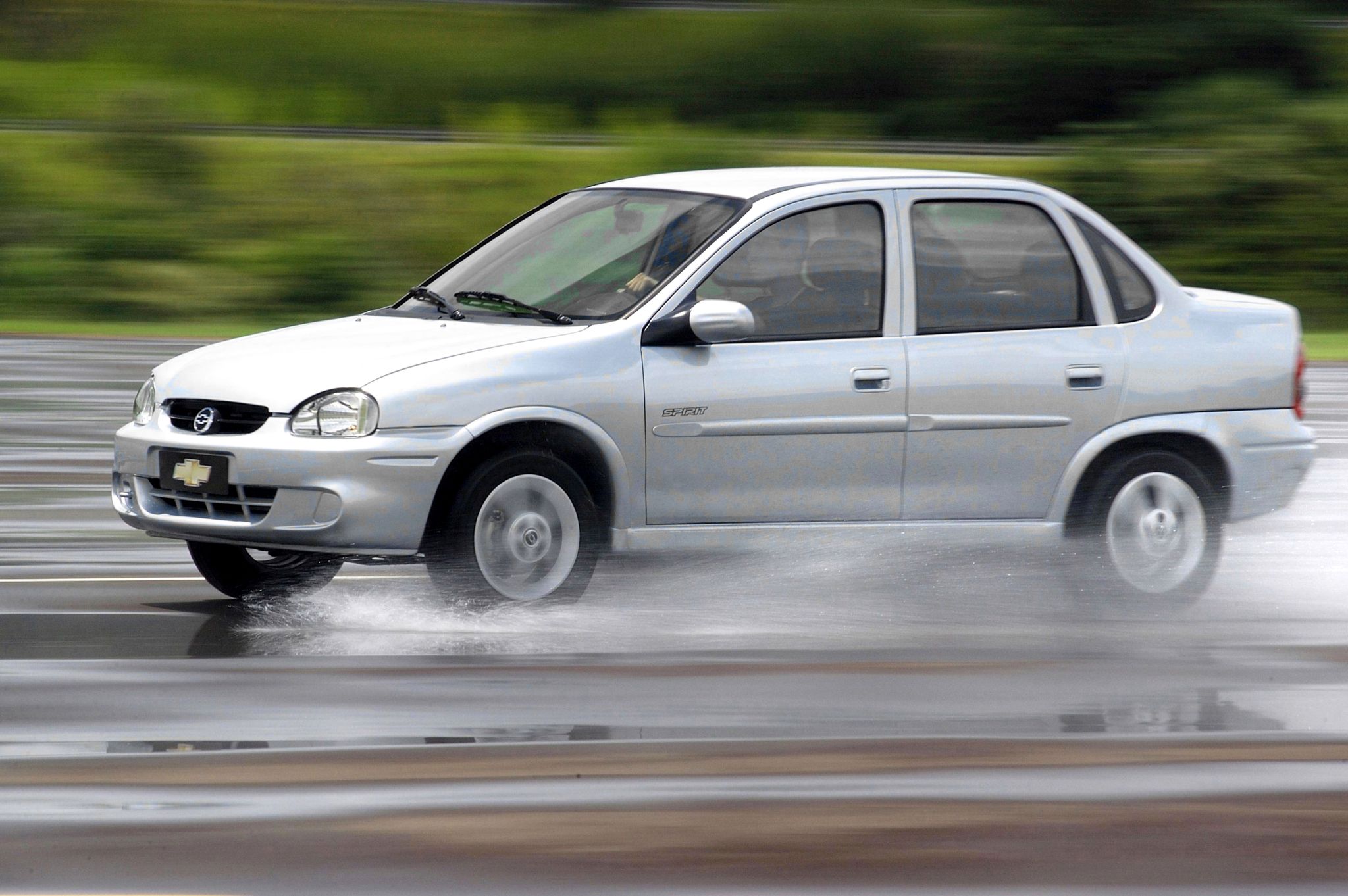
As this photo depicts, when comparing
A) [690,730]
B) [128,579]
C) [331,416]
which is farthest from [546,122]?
[690,730]

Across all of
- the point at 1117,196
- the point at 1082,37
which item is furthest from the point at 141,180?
the point at 1082,37

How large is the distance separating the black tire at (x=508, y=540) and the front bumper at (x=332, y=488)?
0.38 feet

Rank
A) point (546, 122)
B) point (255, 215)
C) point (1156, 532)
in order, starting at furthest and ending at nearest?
point (546, 122) < point (255, 215) < point (1156, 532)

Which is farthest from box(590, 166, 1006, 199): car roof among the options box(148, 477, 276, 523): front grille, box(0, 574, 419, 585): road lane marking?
box(148, 477, 276, 523): front grille

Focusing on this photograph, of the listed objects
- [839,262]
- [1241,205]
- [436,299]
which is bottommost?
[1241,205]

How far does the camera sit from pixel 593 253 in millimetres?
8141

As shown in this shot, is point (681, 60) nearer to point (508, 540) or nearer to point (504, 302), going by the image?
point (504, 302)

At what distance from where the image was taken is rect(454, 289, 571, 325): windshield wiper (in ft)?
25.5

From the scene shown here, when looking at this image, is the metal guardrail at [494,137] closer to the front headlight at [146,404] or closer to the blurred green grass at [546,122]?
the blurred green grass at [546,122]

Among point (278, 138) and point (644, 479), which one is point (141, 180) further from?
point (644, 479)

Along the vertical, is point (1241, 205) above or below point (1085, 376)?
below

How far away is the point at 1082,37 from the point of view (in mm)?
38562

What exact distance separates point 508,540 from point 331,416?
0.77 metres

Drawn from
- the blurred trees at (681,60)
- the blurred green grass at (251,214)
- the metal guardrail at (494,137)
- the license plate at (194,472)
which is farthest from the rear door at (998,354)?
the blurred trees at (681,60)
